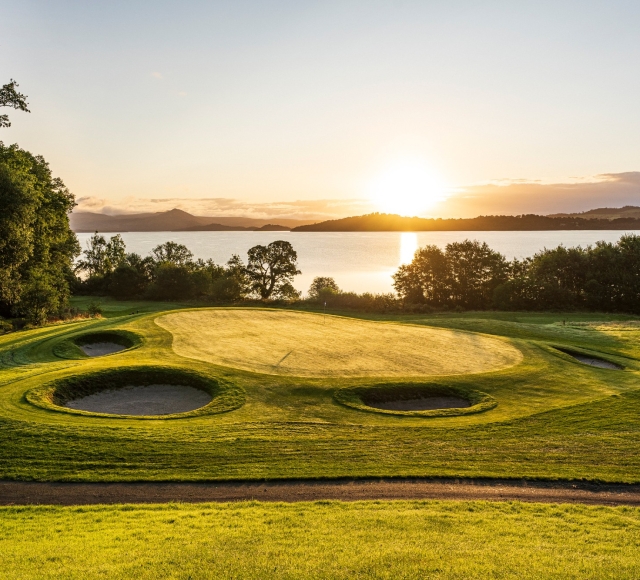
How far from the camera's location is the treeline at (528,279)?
2803 inches

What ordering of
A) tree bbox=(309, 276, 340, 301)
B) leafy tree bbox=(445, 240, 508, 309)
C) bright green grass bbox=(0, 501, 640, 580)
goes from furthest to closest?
1. leafy tree bbox=(445, 240, 508, 309)
2. tree bbox=(309, 276, 340, 301)
3. bright green grass bbox=(0, 501, 640, 580)

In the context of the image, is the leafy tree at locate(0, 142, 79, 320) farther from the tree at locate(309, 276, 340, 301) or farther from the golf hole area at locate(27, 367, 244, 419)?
the tree at locate(309, 276, 340, 301)

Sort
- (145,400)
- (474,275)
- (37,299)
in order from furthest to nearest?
(474,275) < (37,299) < (145,400)

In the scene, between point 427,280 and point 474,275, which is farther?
point 427,280

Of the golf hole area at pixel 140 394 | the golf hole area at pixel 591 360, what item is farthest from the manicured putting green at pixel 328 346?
the golf hole area at pixel 591 360

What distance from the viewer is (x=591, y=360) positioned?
31547 mm

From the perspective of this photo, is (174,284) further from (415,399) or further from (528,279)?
(415,399)

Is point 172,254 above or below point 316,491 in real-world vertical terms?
above

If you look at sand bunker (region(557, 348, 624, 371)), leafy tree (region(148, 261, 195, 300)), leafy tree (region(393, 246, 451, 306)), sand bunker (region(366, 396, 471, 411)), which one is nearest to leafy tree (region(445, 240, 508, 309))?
leafy tree (region(393, 246, 451, 306))

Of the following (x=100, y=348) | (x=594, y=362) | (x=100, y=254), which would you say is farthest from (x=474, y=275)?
(x=100, y=254)

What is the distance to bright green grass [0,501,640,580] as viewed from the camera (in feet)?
29.7

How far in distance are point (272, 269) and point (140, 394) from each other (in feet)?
199

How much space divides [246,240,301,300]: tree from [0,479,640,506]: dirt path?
68.8 m

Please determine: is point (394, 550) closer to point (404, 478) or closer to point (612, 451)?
point (404, 478)
